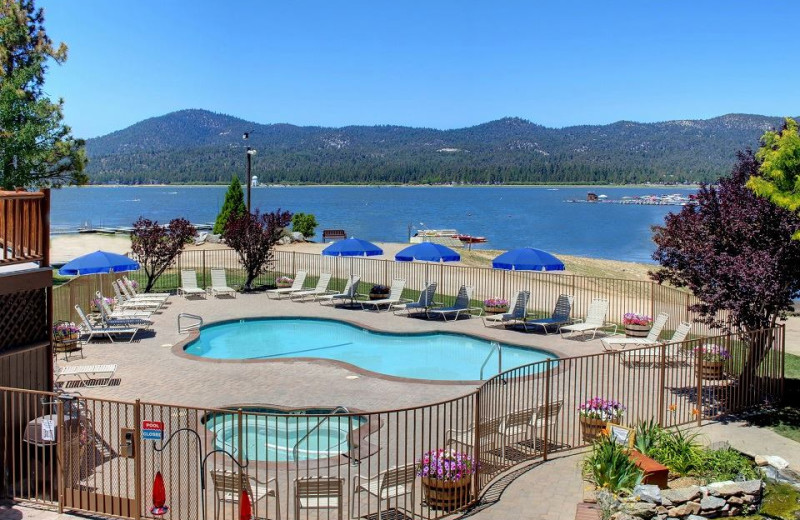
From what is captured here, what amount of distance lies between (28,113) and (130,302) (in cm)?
1198

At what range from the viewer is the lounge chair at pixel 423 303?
21.8 meters

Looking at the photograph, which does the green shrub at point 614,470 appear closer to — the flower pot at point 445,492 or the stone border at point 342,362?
the flower pot at point 445,492

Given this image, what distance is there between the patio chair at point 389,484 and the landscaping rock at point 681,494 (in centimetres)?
278

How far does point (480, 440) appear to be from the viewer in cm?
978

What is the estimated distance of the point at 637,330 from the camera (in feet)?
60.8

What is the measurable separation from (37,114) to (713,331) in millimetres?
25264

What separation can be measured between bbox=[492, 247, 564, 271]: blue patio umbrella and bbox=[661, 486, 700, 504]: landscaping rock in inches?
466

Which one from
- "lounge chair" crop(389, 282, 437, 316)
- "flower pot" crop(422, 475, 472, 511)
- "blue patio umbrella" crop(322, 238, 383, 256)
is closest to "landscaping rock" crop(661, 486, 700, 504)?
"flower pot" crop(422, 475, 472, 511)

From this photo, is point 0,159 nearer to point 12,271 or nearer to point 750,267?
point 12,271

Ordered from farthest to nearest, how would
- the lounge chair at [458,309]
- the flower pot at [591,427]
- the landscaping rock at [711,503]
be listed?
the lounge chair at [458,309] → the flower pot at [591,427] → the landscaping rock at [711,503]

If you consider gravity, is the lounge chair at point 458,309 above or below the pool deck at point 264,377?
above

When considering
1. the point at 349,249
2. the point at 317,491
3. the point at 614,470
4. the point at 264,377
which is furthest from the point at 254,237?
the point at 614,470

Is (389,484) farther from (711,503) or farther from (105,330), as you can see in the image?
(105,330)

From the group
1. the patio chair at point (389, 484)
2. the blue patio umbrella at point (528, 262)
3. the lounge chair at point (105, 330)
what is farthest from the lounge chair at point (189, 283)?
the patio chair at point (389, 484)
